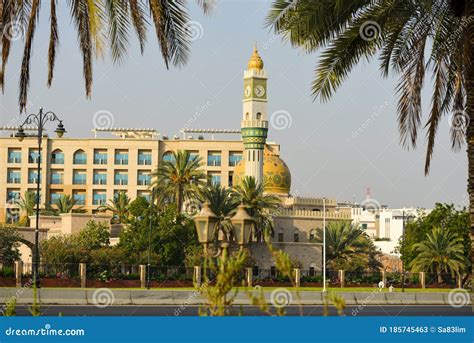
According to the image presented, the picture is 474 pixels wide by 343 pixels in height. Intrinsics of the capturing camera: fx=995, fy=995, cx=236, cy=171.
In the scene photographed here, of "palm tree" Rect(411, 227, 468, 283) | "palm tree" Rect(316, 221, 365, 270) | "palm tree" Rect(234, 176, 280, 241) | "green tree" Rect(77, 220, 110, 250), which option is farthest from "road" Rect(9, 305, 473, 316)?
"palm tree" Rect(316, 221, 365, 270)

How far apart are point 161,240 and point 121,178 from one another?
46.8 metres

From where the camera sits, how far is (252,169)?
77000 mm

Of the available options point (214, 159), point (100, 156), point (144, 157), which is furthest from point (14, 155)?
point (214, 159)

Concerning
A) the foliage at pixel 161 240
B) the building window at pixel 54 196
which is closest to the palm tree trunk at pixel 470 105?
the foliage at pixel 161 240

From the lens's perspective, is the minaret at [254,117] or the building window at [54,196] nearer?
the minaret at [254,117]

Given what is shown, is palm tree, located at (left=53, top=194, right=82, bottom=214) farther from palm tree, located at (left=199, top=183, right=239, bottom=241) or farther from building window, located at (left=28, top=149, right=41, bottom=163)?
palm tree, located at (left=199, top=183, right=239, bottom=241)

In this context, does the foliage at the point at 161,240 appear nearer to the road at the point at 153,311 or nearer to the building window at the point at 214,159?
the road at the point at 153,311

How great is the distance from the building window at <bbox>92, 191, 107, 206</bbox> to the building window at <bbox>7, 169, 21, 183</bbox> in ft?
27.4

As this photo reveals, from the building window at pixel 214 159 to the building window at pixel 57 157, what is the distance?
52.7 ft

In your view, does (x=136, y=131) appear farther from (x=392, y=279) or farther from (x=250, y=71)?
(x=392, y=279)

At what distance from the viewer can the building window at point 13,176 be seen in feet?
354

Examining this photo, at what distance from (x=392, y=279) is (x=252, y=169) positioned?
16083mm
